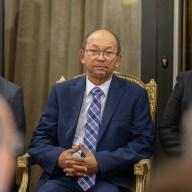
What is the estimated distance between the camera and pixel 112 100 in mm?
2234

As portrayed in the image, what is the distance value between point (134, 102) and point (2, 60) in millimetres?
1558

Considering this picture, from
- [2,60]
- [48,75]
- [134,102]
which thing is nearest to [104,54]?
[134,102]

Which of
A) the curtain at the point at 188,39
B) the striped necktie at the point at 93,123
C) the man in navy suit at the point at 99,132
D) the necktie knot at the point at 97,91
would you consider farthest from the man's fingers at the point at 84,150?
the curtain at the point at 188,39

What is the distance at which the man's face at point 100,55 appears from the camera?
7.52 ft

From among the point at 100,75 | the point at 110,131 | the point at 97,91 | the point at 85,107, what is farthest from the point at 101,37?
the point at 110,131

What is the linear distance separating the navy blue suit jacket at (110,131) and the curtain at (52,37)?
2.65ft

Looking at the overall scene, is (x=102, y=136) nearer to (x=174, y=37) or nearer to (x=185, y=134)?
(x=174, y=37)

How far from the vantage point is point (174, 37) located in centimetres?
299

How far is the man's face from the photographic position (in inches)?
90.2

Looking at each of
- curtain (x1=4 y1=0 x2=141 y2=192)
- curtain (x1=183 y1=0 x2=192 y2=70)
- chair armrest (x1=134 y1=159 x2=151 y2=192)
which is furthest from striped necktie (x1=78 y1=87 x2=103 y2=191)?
curtain (x1=183 y1=0 x2=192 y2=70)

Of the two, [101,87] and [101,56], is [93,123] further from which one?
[101,56]

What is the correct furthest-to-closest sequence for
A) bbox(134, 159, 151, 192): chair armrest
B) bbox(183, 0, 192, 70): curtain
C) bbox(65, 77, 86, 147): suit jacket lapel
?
bbox(183, 0, 192, 70): curtain → bbox(65, 77, 86, 147): suit jacket lapel → bbox(134, 159, 151, 192): chair armrest

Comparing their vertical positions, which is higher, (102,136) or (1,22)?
(1,22)

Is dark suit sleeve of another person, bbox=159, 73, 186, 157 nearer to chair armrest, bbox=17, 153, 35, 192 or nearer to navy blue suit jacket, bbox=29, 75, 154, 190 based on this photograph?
navy blue suit jacket, bbox=29, 75, 154, 190
